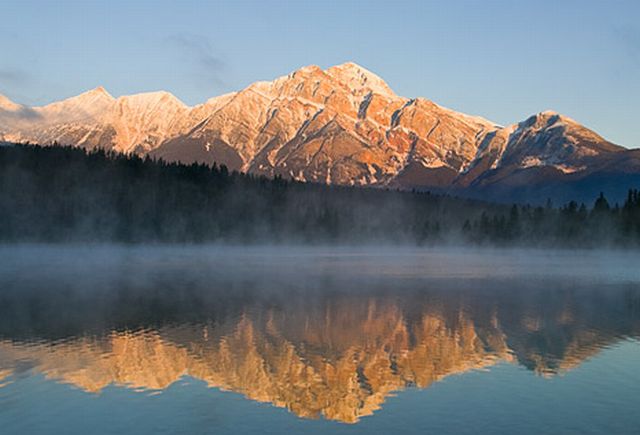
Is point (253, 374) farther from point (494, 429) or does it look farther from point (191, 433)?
point (494, 429)

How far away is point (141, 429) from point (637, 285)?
73210 mm

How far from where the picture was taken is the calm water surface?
922 inches

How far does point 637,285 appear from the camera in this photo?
80562 millimetres

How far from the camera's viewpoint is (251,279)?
3110 inches

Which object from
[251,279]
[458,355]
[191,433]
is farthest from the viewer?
[251,279]

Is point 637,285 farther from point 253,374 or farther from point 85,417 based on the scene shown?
point 85,417

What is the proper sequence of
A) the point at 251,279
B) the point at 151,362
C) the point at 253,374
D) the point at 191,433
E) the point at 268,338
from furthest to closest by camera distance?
the point at 251,279, the point at 268,338, the point at 151,362, the point at 253,374, the point at 191,433

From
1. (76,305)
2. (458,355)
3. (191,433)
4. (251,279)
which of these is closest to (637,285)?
(251,279)

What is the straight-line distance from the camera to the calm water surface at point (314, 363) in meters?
23.4

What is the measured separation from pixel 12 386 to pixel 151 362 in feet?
21.5

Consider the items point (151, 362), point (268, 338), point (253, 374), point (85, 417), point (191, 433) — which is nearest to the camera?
point (191, 433)

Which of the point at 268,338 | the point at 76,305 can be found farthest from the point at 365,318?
the point at 76,305

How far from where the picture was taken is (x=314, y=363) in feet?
105

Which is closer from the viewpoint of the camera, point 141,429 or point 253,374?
point 141,429
